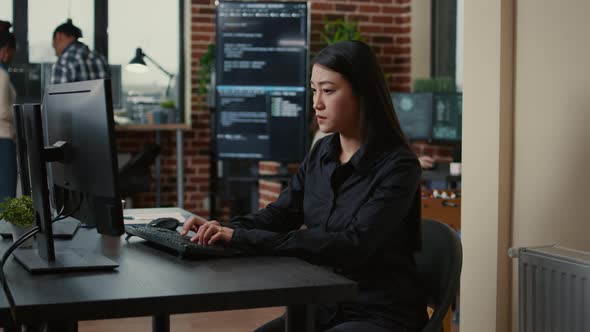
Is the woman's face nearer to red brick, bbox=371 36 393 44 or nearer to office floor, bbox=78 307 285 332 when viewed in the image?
office floor, bbox=78 307 285 332

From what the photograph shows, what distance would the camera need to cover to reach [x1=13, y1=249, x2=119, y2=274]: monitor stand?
1.54 metres

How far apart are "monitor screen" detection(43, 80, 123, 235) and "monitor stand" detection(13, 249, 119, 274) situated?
0.07m

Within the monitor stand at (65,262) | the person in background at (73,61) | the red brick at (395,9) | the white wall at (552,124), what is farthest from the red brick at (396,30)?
the monitor stand at (65,262)

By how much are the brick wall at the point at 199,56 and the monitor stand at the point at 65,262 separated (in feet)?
13.6

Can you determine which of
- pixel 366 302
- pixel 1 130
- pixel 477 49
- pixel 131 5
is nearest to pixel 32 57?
pixel 131 5

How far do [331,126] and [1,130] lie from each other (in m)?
3.63

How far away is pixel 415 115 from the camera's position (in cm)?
512

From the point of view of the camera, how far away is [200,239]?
5.72 ft

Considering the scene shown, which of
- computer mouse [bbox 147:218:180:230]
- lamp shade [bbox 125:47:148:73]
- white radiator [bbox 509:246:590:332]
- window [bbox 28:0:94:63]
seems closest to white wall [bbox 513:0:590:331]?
white radiator [bbox 509:246:590:332]

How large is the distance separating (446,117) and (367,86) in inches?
126

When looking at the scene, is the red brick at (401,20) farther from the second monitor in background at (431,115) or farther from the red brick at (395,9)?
the second monitor in background at (431,115)

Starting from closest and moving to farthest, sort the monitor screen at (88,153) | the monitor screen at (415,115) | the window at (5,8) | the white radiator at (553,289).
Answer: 1. the monitor screen at (88,153)
2. the white radiator at (553,289)
3. the monitor screen at (415,115)
4. the window at (5,8)

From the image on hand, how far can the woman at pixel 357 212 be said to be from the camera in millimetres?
1749

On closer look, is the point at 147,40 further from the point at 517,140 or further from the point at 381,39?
the point at 517,140
